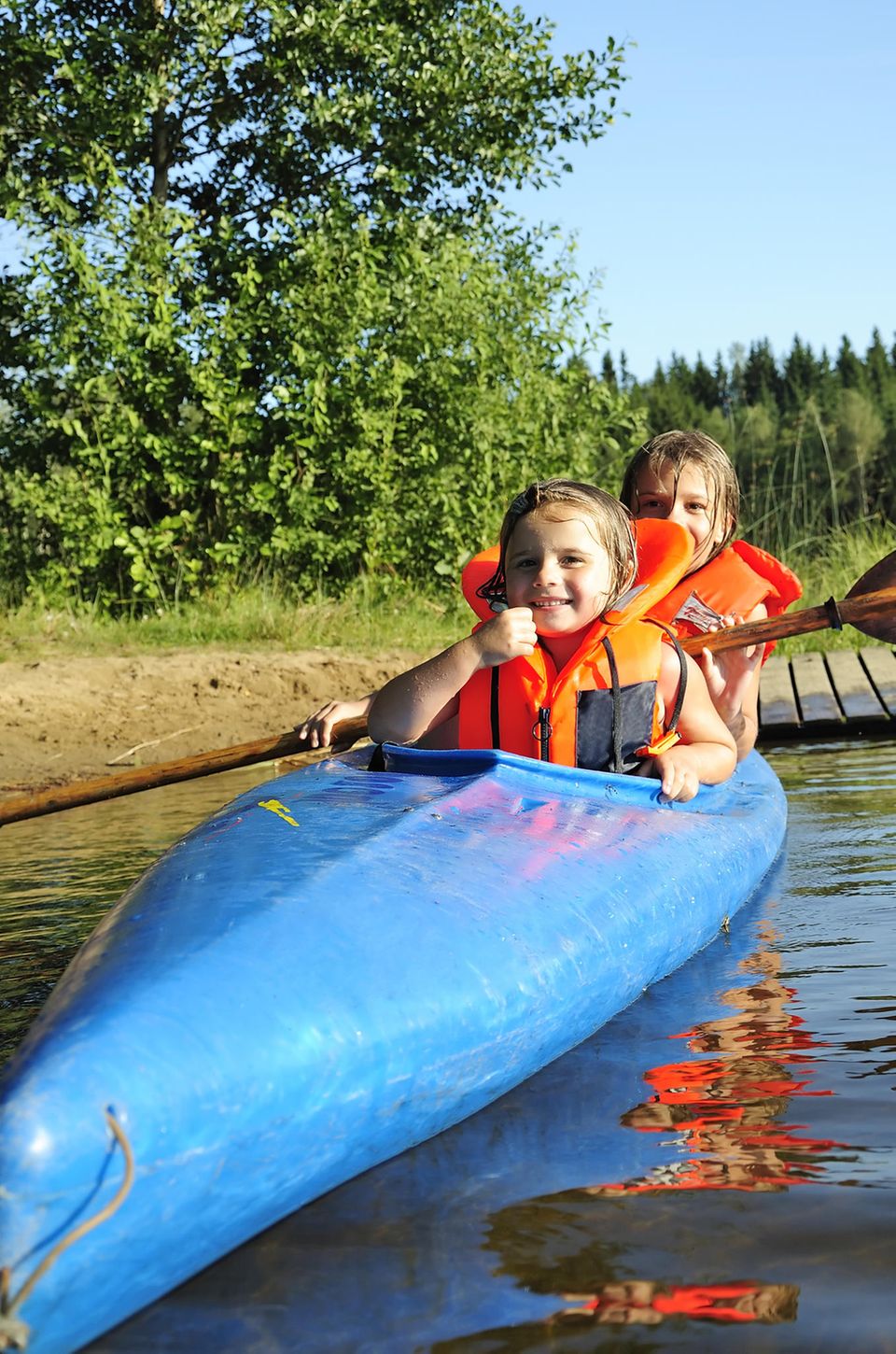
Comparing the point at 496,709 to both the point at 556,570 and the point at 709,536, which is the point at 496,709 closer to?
the point at 556,570

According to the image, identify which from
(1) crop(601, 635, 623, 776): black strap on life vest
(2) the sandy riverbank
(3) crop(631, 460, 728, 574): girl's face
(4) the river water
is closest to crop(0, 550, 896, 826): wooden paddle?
(3) crop(631, 460, 728, 574): girl's face

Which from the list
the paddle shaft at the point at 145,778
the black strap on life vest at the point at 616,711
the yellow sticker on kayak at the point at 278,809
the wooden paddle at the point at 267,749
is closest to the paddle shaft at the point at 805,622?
the wooden paddle at the point at 267,749

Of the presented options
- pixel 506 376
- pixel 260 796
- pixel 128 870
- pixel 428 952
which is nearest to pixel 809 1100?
pixel 428 952

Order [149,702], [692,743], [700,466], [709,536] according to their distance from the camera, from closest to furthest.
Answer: [692,743], [700,466], [709,536], [149,702]

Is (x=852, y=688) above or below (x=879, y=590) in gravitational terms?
below

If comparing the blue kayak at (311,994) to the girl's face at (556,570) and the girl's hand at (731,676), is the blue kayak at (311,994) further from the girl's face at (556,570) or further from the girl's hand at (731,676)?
the girl's hand at (731,676)

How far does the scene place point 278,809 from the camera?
2750 mm

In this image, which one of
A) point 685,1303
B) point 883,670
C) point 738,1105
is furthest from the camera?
point 883,670

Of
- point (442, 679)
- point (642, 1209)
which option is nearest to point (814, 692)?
point (442, 679)

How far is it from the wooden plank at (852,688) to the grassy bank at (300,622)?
503 millimetres

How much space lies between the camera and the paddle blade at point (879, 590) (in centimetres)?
364

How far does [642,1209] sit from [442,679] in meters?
1.37

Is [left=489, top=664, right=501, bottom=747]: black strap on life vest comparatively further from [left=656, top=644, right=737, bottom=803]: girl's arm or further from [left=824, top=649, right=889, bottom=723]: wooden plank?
[left=824, top=649, right=889, bottom=723]: wooden plank

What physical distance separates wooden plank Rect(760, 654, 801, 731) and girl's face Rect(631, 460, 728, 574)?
259cm
